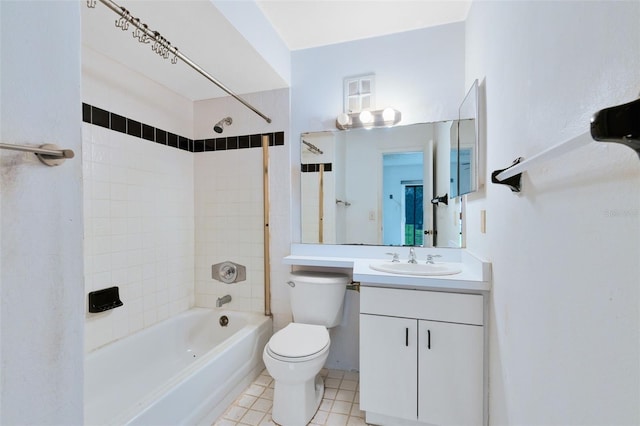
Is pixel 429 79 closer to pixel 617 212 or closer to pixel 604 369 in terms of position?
pixel 617 212

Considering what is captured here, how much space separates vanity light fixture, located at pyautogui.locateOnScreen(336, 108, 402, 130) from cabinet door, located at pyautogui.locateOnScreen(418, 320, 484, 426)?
4.35 ft

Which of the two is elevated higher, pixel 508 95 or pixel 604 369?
pixel 508 95

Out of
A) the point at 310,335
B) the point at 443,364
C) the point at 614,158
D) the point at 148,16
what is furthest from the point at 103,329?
the point at 614,158

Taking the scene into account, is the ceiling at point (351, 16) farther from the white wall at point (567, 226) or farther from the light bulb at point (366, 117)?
the white wall at point (567, 226)

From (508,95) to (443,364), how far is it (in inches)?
50.5

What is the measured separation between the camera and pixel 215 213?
2428 mm

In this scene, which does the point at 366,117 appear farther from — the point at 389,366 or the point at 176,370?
the point at 176,370

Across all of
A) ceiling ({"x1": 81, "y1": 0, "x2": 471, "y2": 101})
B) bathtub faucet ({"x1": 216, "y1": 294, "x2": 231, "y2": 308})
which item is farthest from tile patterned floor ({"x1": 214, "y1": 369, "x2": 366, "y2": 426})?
ceiling ({"x1": 81, "y1": 0, "x2": 471, "y2": 101})

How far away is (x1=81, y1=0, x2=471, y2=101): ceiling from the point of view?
140 centimetres

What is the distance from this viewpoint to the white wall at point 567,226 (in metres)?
0.51

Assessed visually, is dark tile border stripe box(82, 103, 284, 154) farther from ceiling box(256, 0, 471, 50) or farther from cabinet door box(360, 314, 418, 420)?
cabinet door box(360, 314, 418, 420)

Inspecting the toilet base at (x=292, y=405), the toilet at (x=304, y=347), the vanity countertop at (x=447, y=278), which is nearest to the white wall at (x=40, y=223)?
the toilet at (x=304, y=347)

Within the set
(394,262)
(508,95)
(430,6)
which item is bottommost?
(394,262)

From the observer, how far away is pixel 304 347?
5.23ft
